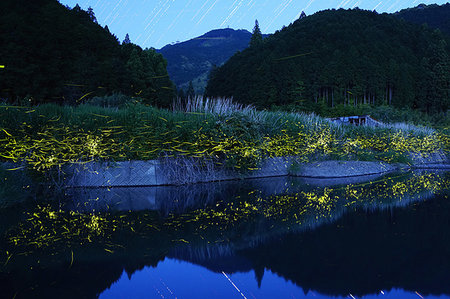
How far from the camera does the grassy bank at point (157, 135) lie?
7465mm

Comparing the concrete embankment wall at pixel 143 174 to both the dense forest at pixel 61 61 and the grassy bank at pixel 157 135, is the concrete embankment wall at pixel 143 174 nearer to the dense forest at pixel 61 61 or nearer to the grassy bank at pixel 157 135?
the grassy bank at pixel 157 135

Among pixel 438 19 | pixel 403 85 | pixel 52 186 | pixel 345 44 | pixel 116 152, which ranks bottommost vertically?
pixel 52 186

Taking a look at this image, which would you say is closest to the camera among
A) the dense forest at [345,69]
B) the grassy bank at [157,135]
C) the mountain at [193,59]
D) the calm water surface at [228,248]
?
the calm water surface at [228,248]

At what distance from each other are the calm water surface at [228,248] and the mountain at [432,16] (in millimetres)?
104670

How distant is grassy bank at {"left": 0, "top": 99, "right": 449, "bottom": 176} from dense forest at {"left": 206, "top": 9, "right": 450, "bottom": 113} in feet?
129

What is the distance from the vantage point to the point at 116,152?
8.22 metres

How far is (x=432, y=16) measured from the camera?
331ft

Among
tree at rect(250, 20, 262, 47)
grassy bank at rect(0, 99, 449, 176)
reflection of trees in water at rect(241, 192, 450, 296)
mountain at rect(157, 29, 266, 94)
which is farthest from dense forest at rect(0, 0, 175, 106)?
mountain at rect(157, 29, 266, 94)

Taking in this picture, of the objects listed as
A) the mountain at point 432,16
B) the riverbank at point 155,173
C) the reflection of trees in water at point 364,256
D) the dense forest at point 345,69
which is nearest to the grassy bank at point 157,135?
the riverbank at point 155,173

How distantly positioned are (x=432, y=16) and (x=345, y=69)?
65086 millimetres

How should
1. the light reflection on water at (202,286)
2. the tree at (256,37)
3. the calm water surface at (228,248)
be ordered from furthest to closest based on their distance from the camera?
the tree at (256,37), the calm water surface at (228,248), the light reflection on water at (202,286)

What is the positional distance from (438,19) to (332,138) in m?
110

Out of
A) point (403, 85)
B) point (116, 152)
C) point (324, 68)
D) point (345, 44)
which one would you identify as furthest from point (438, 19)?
point (116, 152)

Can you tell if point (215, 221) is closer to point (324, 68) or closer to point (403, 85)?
point (324, 68)
